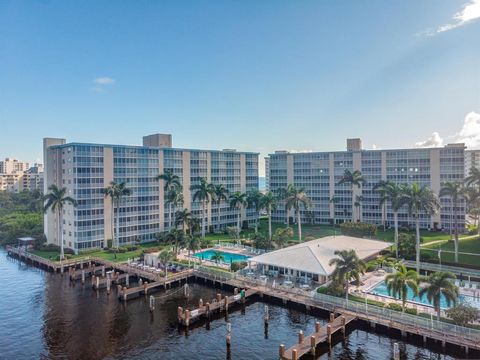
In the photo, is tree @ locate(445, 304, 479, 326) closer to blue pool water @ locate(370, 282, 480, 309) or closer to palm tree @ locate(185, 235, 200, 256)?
blue pool water @ locate(370, 282, 480, 309)

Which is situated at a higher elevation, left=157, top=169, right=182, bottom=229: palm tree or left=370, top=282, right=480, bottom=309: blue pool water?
left=157, top=169, right=182, bottom=229: palm tree

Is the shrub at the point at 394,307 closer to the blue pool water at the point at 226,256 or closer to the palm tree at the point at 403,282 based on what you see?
the palm tree at the point at 403,282

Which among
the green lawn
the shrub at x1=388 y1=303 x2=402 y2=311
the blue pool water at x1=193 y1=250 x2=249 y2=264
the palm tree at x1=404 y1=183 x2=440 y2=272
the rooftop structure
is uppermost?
the palm tree at x1=404 y1=183 x2=440 y2=272

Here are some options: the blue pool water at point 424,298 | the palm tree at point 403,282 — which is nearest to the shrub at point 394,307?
the palm tree at point 403,282

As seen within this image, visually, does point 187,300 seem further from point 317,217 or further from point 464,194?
point 317,217

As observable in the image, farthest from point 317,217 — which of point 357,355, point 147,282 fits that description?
point 357,355

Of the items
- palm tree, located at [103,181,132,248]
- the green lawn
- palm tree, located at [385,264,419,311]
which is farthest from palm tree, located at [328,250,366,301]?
palm tree, located at [103,181,132,248]
